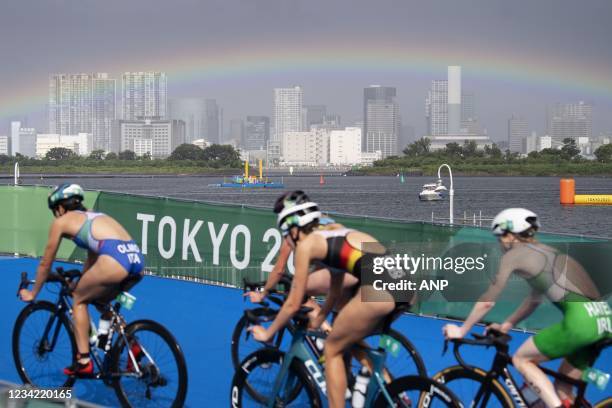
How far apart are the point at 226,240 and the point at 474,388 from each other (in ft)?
34.2

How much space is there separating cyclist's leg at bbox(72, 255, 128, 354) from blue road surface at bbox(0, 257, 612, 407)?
2.31 ft

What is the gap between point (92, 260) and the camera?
7621mm


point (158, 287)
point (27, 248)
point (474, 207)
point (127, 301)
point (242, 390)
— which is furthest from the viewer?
point (474, 207)

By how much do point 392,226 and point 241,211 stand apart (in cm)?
310

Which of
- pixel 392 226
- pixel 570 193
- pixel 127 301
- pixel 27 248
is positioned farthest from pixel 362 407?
pixel 570 193

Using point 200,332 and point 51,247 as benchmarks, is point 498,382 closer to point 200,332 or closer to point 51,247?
point 51,247

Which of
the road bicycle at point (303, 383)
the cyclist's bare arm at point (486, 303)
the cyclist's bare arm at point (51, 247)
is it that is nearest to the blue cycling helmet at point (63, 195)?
the cyclist's bare arm at point (51, 247)

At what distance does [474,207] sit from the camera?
114688 mm

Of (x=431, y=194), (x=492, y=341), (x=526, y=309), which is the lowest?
(x=431, y=194)

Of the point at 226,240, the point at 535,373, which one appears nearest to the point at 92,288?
the point at 535,373

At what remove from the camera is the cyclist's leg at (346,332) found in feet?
20.0

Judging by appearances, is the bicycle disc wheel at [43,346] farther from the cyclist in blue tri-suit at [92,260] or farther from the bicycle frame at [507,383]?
the bicycle frame at [507,383]

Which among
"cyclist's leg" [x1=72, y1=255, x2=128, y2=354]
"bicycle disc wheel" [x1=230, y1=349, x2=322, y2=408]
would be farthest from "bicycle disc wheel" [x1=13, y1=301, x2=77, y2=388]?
"bicycle disc wheel" [x1=230, y1=349, x2=322, y2=408]

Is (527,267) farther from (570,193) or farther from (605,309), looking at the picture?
(570,193)
